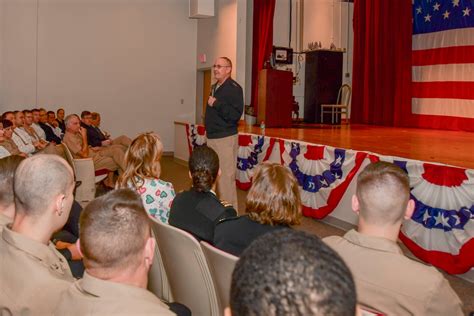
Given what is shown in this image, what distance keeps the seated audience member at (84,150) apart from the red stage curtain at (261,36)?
4159mm

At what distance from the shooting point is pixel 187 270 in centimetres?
192

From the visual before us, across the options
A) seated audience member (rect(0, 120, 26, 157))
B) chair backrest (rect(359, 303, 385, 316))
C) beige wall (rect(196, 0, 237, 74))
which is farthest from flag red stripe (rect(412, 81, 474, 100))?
chair backrest (rect(359, 303, 385, 316))

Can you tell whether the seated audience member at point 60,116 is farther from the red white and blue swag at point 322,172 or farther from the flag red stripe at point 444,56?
the flag red stripe at point 444,56

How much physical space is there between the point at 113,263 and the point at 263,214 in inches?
37.1

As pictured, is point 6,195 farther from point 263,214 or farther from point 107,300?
point 107,300

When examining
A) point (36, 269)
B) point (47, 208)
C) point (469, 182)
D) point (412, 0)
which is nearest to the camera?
point (36, 269)

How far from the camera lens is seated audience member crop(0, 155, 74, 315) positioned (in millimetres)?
1422

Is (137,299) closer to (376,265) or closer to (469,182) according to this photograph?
(376,265)

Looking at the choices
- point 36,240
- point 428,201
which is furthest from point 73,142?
point 36,240

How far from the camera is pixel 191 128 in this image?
31.4 feet

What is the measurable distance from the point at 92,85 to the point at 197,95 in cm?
234

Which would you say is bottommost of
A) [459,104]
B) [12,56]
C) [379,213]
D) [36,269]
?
[36,269]

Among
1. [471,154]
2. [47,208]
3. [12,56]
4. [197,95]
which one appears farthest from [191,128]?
[47,208]

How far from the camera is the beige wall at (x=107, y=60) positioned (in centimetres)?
1061
